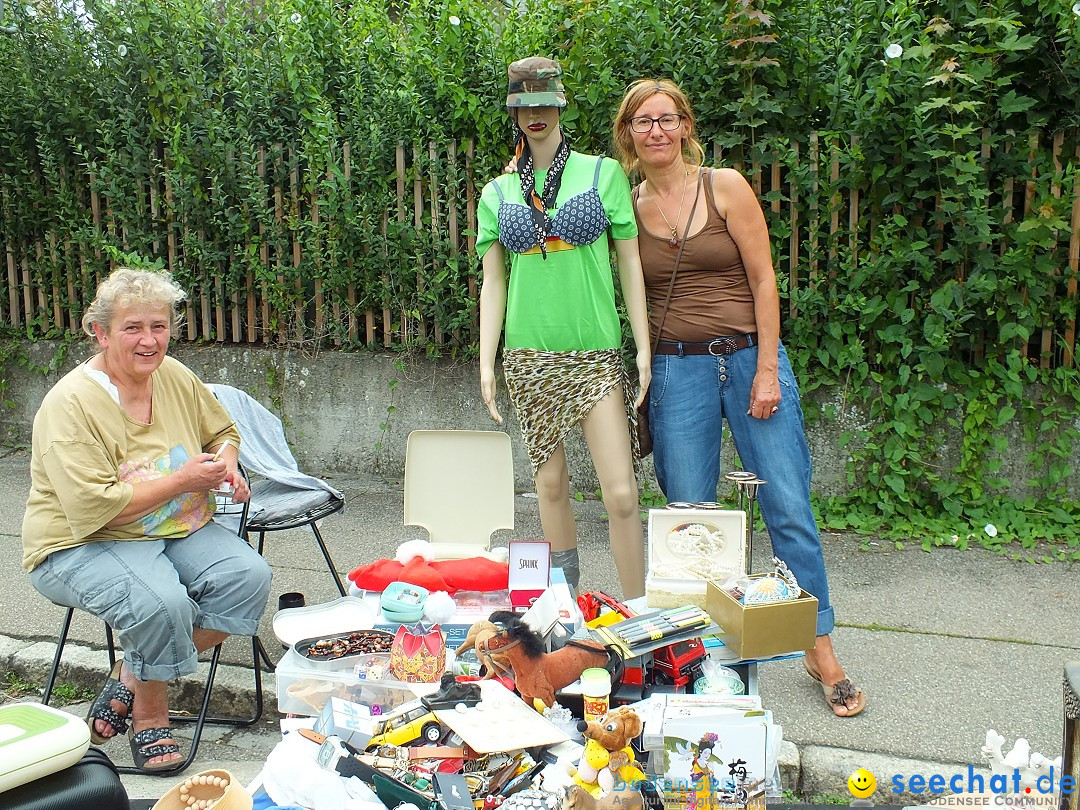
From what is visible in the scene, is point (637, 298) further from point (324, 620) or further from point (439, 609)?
point (324, 620)

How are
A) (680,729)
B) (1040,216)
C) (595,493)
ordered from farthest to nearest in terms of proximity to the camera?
(595,493) < (1040,216) < (680,729)

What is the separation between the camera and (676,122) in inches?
126

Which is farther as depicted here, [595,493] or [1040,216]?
[595,493]

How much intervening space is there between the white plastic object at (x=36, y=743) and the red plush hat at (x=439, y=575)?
3.85 feet

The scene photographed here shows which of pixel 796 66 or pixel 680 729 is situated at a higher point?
pixel 796 66

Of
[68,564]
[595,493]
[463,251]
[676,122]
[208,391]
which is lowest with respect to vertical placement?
[595,493]

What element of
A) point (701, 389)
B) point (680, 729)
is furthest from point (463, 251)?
point (680, 729)

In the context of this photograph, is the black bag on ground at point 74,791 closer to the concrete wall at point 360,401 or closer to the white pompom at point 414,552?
the white pompom at point 414,552

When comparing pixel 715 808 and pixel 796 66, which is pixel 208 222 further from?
pixel 715 808

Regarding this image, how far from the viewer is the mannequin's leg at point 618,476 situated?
348cm

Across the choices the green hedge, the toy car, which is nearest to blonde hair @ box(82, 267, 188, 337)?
the toy car

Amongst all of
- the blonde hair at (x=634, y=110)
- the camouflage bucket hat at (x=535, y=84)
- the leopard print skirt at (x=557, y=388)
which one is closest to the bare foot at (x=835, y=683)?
the leopard print skirt at (x=557, y=388)

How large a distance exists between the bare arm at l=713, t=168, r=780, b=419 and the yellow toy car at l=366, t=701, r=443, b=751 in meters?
1.47

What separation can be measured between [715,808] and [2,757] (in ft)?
4.78
